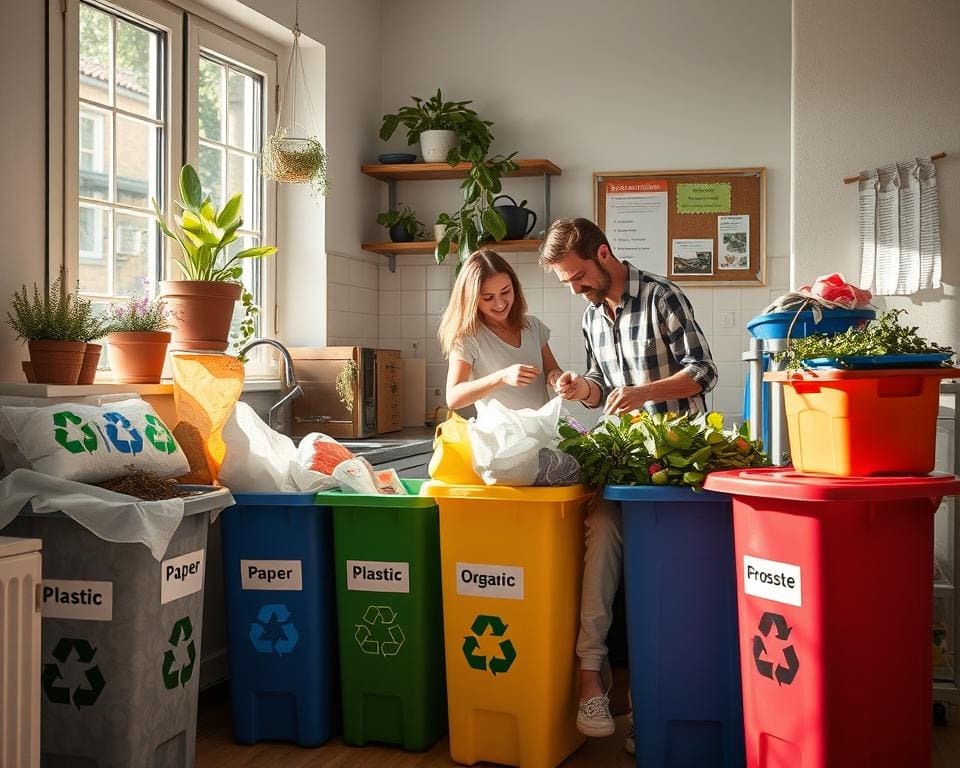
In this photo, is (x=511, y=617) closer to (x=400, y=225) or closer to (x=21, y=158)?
(x=21, y=158)

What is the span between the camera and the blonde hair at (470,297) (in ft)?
10.8

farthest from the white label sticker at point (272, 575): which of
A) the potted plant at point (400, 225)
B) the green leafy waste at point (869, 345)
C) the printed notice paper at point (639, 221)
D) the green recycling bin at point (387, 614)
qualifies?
the printed notice paper at point (639, 221)

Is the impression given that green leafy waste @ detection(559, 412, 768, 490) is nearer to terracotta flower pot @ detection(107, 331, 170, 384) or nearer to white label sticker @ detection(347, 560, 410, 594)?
white label sticker @ detection(347, 560, 410, 594)

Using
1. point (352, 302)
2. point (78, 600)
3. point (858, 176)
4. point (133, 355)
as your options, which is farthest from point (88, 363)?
point (858, 176)

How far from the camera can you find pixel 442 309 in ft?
17.0

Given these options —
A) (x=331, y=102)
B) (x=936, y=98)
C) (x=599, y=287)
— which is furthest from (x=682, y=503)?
(x=331, y=102)

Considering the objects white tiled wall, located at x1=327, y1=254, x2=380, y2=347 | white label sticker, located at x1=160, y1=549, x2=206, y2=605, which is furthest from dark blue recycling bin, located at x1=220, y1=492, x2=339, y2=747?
white tiled wall, located at x1=327, y1=254, x2=380, y2=347

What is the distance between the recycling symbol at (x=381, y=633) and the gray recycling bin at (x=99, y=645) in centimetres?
→ 56

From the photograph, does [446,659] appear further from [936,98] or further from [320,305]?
[936,98]

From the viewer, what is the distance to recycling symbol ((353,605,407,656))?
2.72 metres

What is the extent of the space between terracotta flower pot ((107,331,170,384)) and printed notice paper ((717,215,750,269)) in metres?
2.77

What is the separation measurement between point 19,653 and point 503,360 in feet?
5.76

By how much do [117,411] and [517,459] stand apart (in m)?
0.97

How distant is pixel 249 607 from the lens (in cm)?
279
